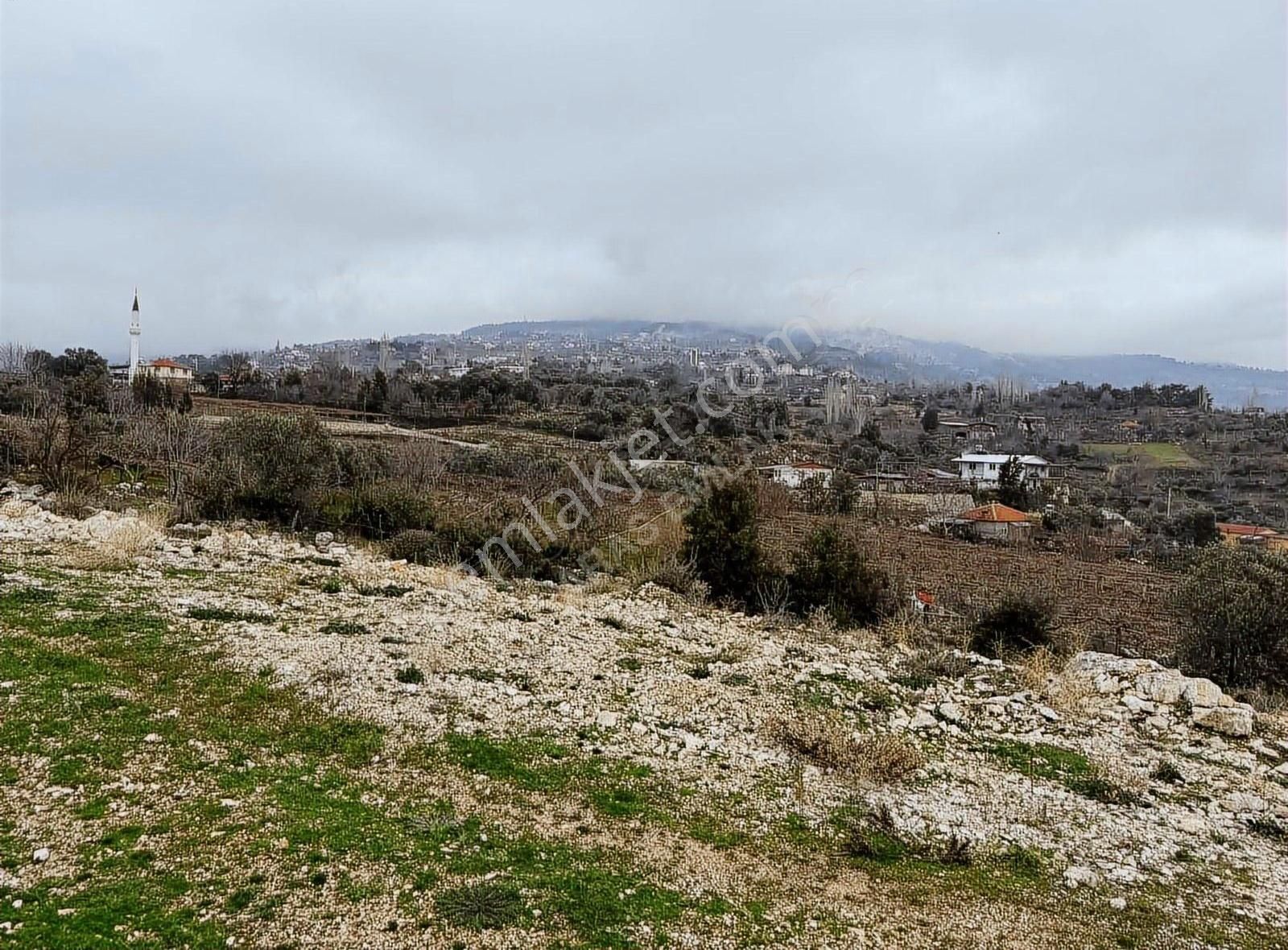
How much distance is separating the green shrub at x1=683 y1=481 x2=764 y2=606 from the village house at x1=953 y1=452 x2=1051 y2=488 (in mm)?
35075

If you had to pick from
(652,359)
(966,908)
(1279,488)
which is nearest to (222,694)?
(966,908)

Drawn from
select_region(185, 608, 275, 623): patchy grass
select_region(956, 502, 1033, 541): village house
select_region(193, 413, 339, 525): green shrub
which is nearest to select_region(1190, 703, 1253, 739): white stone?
select_region(185, 608, 275, 623): patchy grass

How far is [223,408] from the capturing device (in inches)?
1476

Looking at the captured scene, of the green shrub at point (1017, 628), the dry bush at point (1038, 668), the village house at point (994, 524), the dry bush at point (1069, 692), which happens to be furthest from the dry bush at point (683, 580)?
the village house at point (994, 524)

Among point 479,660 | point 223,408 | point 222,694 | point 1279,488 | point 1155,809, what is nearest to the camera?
point 1155,809

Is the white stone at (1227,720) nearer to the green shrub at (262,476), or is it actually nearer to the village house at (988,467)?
the green shrub at (262,476)

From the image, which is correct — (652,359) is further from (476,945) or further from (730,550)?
(476,945)

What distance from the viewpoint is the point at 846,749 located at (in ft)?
21.3

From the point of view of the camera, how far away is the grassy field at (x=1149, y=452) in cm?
5228

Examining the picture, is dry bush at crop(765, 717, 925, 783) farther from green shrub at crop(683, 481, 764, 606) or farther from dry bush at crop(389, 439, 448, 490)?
dry bush at crop(389, 439, 448, 490)

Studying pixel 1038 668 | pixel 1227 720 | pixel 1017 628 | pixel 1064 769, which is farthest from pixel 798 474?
pixel 1064 769

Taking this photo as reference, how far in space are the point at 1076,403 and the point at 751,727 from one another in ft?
291

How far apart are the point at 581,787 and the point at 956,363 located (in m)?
66.2

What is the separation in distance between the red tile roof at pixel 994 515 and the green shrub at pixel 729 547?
Result: 19760 millimetres
